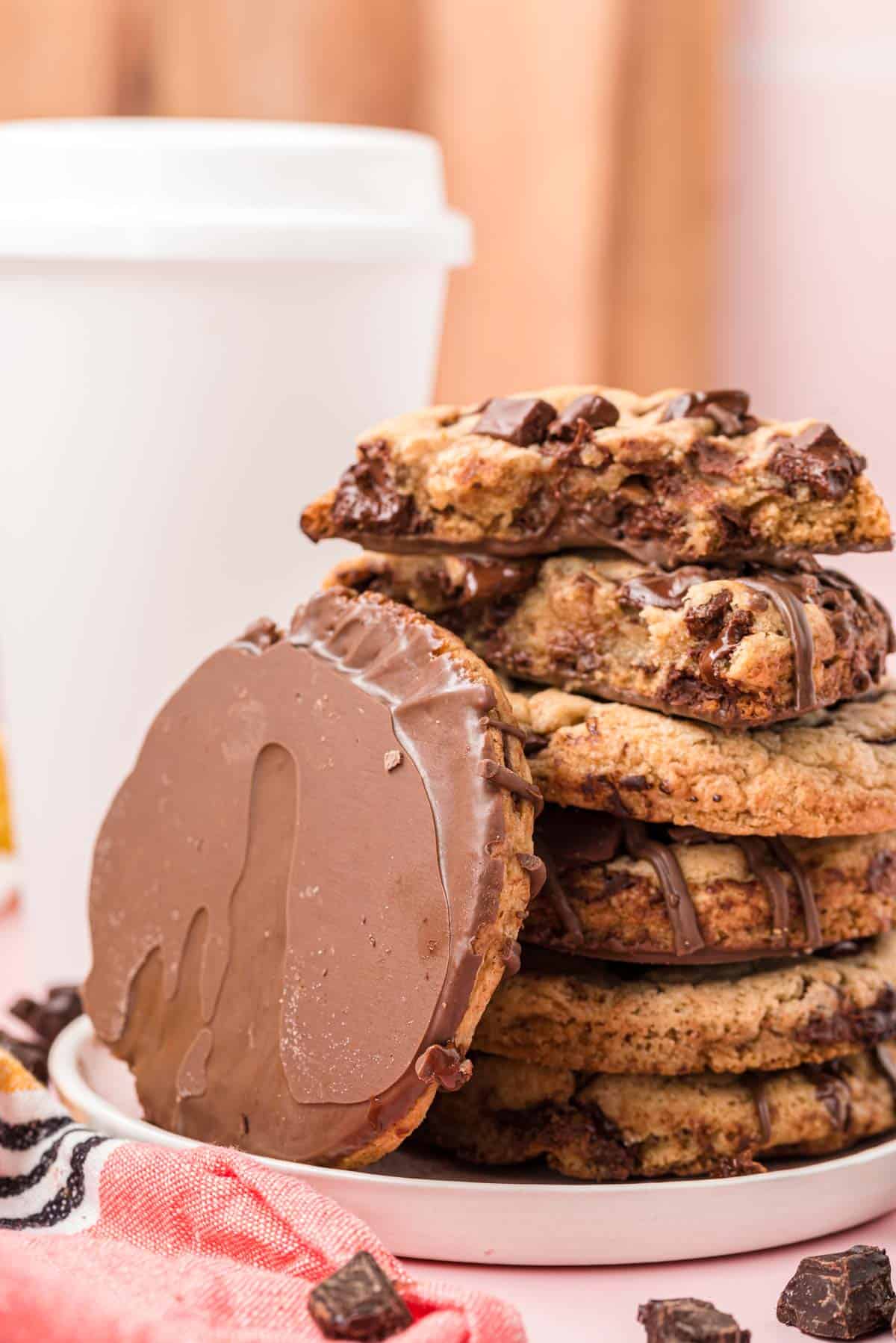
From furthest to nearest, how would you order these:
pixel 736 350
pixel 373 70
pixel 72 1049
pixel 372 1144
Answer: pixel 736 350 < pixel 373 70 < pixel 72 1049 < pixel 372 1144

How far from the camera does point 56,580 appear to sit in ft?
5.79

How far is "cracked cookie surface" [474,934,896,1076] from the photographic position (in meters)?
1.13

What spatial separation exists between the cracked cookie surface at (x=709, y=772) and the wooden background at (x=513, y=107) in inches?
64.7

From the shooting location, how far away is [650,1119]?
3.74 feet

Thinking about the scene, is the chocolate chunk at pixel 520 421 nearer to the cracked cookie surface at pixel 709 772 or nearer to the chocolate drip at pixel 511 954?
the cracked cookie surface at pixel 709 772

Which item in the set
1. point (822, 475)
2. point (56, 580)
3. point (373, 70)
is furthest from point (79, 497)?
point (373, 70)

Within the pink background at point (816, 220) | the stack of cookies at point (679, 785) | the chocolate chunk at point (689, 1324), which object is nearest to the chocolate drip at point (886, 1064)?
the stack of cookies at point (679, 785)

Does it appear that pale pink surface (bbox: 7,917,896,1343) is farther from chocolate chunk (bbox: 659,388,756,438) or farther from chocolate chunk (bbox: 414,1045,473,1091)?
chocolate chunk (bbox: 659,388,756,438)

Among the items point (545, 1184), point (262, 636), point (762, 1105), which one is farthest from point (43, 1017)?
point (762, 1105)

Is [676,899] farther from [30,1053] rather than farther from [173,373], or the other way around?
[173,373]

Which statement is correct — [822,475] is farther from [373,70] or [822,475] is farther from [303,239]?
[373,70]

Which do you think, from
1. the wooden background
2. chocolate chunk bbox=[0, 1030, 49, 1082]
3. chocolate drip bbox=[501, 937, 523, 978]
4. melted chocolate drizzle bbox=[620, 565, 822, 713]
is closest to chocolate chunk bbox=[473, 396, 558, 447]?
melted chocolate drizzle bbox=[620, 565, 822, 713]

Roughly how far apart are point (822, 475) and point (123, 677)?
0.92 meters

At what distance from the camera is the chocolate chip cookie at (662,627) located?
1075 mm
